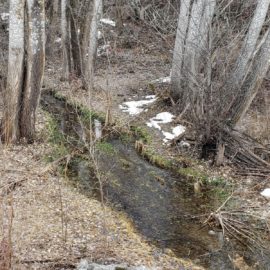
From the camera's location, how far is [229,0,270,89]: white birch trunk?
1027 centimetres

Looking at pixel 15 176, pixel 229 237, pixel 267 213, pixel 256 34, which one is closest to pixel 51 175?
pixel 15 176

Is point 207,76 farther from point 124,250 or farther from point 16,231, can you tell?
point 16,231

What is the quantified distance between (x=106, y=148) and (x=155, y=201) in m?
2.94

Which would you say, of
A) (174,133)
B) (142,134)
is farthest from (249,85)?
(142,134)

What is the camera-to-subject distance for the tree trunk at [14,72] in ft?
31.8

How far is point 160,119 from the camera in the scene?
1341cm

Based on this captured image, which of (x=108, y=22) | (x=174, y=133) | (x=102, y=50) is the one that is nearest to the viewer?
(x=174, y=133)

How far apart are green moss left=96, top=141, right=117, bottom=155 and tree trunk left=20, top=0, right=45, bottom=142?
6.03ft

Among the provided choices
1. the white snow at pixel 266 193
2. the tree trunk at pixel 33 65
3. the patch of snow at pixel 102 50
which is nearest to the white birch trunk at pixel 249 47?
the white snow at pixel 266 193

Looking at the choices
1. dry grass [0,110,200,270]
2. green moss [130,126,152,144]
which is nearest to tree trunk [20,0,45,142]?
dry grass [0,110,200,270]

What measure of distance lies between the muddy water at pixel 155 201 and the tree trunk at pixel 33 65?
4.99ft

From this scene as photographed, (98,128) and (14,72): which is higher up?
(14,72)

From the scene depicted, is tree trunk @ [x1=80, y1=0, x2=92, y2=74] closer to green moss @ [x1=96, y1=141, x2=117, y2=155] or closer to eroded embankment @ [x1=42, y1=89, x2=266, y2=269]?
eroded embankment @ [x1=42, y1=89, x2=266, y2=269]

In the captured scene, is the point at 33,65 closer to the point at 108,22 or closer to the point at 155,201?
the point at 155,201
